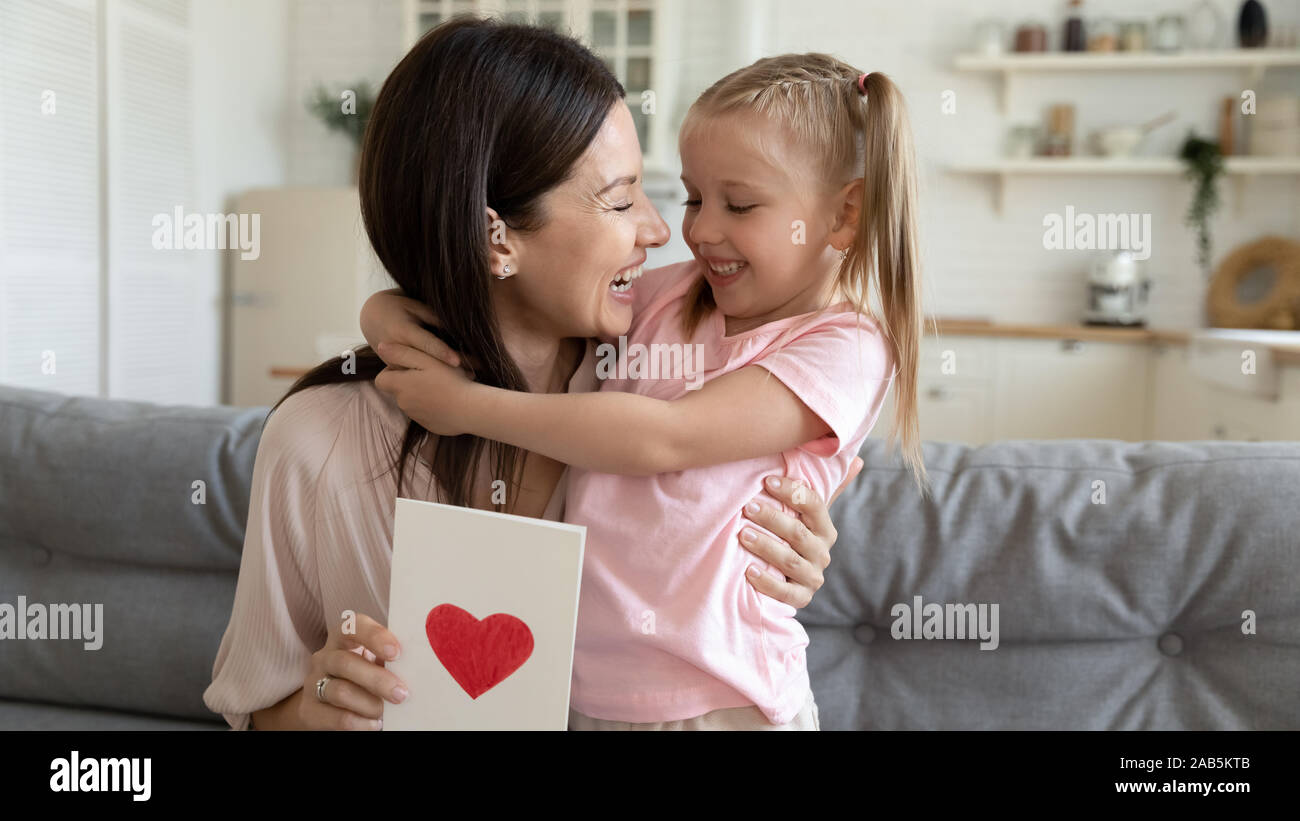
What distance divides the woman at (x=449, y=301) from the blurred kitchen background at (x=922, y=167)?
137 inches

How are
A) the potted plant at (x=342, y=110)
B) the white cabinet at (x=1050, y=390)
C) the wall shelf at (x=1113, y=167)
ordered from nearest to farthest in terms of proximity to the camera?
the white cabinet at (x=1050, y=390) < the wall shelf at (x=1113, y=167) < the potted plant at (x=342, y=110)

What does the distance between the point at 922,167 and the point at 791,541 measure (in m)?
3.53

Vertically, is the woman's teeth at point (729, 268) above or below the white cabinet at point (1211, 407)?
above

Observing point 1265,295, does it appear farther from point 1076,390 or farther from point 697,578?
point 697,578

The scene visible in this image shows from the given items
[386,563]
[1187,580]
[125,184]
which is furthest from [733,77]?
[125,184]

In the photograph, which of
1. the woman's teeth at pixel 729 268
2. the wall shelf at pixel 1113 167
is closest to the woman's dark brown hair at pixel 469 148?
the woman's teeth at pixel 729 268

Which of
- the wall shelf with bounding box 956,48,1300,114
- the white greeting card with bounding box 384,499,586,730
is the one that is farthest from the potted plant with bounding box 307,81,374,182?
the white greeting card with bounding box 384,499,586,730

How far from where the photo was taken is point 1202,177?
5.04 m

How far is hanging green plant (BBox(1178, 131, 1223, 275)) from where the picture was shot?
500 centimetres

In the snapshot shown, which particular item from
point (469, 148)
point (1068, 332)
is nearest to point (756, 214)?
point (469, 148)

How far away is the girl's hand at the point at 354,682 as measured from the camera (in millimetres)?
887

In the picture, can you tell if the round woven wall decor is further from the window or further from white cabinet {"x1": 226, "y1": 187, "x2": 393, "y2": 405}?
white cabinet {"x1": 226, "y1": 187, "x2": 393, "y2": 405}

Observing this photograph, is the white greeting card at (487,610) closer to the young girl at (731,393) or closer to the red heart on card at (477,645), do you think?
the red heart on card at (477,645)
